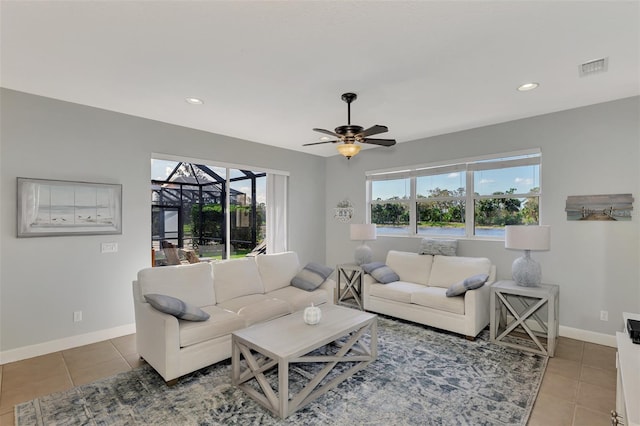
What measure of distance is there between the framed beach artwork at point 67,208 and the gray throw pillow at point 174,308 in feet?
4.83

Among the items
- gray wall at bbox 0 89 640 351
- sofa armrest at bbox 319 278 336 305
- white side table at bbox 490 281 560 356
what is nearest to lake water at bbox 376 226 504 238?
gray wall at bbox 0 89 640 351

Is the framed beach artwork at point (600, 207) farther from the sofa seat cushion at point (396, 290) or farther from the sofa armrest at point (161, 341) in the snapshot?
the sofa armrest at point (161, 341)

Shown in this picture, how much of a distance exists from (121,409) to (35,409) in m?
0.64

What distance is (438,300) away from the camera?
369 centimetres

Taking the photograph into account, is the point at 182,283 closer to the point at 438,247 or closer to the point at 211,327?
the point at 211,327

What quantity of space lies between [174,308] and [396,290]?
2.75m

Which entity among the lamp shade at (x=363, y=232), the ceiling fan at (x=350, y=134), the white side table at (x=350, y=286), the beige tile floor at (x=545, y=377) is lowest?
the beige tile floor at (x=545, y=377)

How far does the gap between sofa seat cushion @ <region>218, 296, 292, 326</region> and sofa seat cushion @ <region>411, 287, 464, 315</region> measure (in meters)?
1.64

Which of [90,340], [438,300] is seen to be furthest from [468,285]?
[90,340]

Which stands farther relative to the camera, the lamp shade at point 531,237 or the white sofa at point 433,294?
the white sofa at point 433,294

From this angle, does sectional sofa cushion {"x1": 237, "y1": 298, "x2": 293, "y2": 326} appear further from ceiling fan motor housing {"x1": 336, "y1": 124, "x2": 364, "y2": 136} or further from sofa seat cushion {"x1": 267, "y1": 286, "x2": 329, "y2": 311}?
ceiling fan motor housing {"x1": 336, "y1": 124, "x2": 364, "y2": 136}

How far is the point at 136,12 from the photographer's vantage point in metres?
1.85

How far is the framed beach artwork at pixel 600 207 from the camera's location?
3.25m

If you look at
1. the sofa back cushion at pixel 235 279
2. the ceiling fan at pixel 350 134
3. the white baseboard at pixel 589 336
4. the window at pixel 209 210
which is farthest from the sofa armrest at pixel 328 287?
the white baseboard at pixel 589 336
